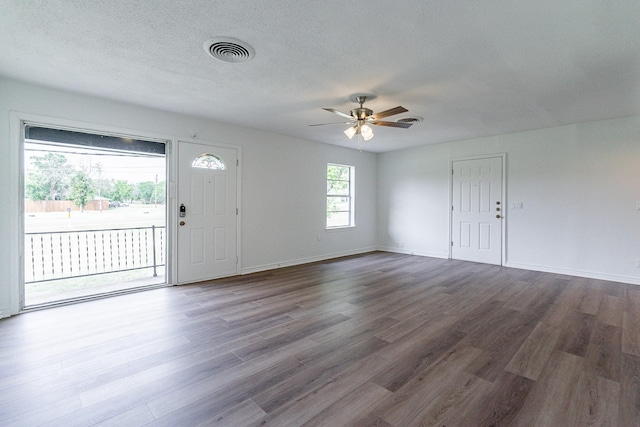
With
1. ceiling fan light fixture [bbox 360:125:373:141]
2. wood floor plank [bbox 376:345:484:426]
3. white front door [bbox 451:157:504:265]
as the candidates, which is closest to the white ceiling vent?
ceiling fan light fixture [bbox 360:125:373:141]

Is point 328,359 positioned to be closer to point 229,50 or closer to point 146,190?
point 229,50

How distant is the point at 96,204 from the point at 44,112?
1.80 meters

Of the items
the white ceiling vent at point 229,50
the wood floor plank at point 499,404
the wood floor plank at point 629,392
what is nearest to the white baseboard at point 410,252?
the wood floor plank at point 629,392

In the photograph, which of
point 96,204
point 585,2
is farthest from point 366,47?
point 96,204

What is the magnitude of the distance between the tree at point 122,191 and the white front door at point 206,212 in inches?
50.3

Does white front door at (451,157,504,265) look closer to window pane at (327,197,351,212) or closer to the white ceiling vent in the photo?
window pane at (327,197,351,212)

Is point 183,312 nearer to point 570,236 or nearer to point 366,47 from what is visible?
point 366,47

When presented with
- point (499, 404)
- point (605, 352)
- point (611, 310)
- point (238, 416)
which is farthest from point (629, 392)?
point (238, 416)

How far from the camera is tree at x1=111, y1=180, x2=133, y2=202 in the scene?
16.4 ft

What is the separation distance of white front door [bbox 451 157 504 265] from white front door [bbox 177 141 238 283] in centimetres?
455

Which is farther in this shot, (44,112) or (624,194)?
(624,194)

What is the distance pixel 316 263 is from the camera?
6.13 meters

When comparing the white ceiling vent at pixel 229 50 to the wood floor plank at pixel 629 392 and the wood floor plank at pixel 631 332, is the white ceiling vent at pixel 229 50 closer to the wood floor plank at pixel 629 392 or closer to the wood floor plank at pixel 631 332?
the wood floor plank at pixel 629 392

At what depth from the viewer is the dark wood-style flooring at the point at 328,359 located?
1768 millimetres
